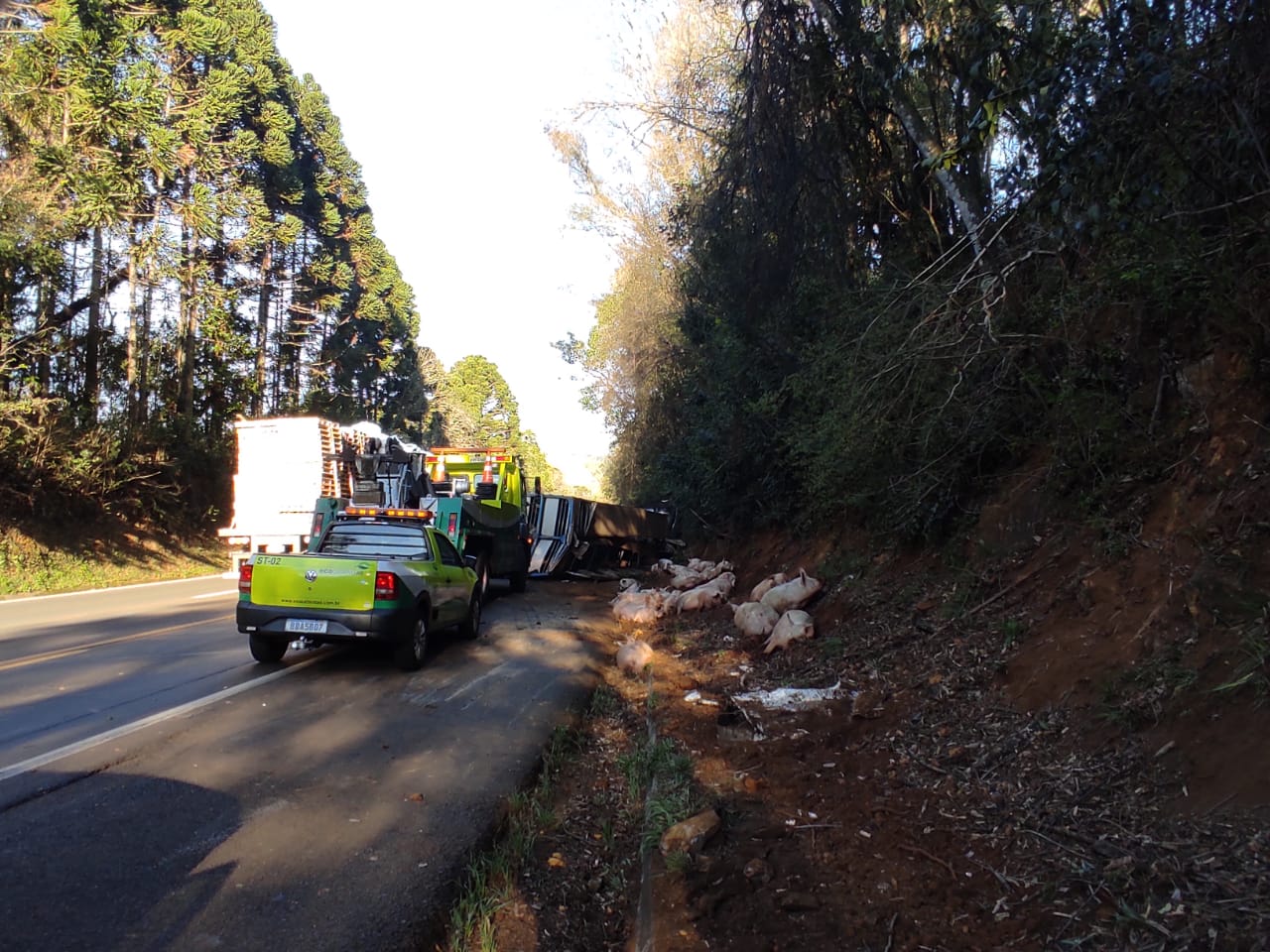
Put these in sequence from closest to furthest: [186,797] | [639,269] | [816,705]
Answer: [186,797] → [816,705] → [639,269]

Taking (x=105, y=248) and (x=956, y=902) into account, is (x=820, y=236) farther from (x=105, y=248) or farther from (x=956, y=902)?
(x=105, y=248)

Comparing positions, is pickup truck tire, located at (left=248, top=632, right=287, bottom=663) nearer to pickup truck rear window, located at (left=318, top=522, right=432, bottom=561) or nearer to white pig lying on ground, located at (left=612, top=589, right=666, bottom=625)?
pickup truck rear window, located at (left=318, top=522, right=432, bottom=561)

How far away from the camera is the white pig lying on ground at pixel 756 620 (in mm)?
10539

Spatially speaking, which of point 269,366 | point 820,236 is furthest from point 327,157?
point 820,236

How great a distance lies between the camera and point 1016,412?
873 cm

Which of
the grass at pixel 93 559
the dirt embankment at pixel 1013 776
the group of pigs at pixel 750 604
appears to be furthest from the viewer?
the grass at pixel 93 559

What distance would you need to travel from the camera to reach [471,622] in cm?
1209

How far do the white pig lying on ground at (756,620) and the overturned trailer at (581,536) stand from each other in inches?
459

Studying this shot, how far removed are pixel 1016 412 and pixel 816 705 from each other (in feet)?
12.2

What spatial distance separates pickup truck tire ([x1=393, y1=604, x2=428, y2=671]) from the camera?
9.37m

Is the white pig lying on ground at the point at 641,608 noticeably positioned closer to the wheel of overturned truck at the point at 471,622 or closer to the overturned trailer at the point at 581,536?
the wheel of overturned truck at the point at 471,622

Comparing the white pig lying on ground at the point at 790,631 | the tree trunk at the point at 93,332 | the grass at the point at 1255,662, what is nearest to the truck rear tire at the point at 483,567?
the white pig lying on ground at the point at 790,631

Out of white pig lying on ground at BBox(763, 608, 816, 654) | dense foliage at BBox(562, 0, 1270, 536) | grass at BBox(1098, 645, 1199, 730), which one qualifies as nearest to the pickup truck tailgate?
white pig lying on ground at BBox(763, 608, 816, 654)

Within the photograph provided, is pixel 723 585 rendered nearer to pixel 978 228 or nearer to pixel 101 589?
pixel 978 228
